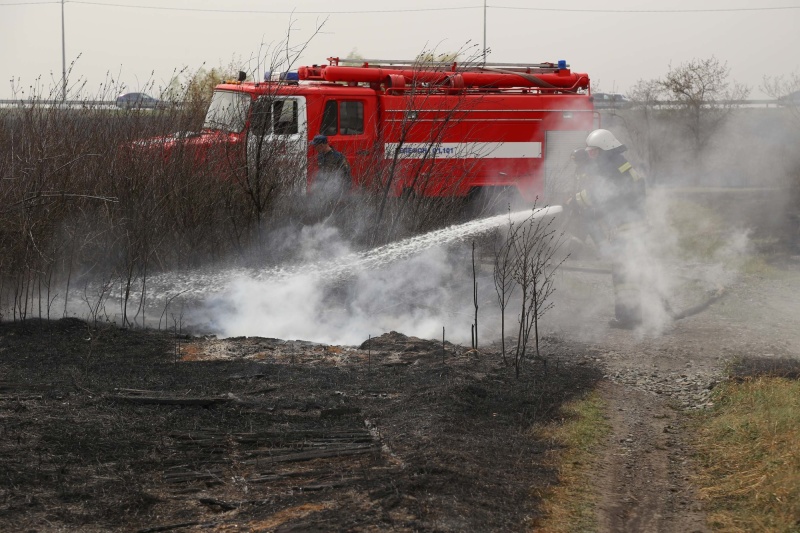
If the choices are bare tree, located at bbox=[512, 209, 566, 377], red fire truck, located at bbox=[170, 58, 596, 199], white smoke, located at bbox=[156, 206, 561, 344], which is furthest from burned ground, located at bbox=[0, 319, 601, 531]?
red fire truck, located at bbox=[170, 58, 596, 199]

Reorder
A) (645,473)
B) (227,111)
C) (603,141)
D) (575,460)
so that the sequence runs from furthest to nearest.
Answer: (227,111) < (603,141) < (575,460) < (645,473)

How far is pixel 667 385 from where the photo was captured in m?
7.71

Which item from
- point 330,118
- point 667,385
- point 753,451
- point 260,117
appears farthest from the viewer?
point 330,118

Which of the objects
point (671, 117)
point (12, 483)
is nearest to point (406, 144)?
point (12, 483)

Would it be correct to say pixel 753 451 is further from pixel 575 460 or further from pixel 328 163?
pixel 328 163

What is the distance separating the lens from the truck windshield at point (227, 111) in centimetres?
1191

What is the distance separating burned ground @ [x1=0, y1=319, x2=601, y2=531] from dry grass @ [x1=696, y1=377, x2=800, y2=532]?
0.97 meters

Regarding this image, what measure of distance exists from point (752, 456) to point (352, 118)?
964 centimetres

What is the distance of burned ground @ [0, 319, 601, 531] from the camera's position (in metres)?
4.53

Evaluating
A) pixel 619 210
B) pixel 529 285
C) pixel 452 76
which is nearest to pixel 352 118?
pixel 452 76

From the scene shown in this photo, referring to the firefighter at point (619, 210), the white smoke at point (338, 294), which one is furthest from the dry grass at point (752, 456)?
the white smoke at point (338, 294)

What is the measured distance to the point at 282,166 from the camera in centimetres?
1162

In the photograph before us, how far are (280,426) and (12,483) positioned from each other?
67.0 inches

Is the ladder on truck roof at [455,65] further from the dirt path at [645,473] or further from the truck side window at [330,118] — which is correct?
the dirt path at [645,473]
